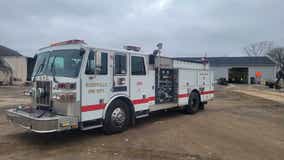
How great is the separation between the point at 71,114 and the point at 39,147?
109 cm

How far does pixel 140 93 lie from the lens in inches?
277

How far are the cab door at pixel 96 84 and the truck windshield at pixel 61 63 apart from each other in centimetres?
25

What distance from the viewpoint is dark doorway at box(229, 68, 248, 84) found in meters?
47.0

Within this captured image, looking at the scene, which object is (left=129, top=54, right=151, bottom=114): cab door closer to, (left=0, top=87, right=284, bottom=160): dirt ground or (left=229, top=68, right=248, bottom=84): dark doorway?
(left=0, top=87, right=284, bottom=160): dirt ground

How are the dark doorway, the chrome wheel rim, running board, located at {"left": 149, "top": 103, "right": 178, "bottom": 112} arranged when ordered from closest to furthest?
1. the chrome wheel rim
2. running board, located at {"left": 149, "top": 103, "right": 178, "bottom": 112}
3. the dark doorway

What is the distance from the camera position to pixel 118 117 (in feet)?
20.7

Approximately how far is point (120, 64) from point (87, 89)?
1.30 meters

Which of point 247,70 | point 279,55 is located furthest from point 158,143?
point 279,55

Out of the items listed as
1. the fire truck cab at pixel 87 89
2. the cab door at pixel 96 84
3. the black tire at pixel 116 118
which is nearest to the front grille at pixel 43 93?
the fire truck cab at pixel 87 89

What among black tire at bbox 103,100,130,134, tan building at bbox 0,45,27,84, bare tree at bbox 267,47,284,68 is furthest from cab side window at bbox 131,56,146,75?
bare tree at bbox 267,47,284,68

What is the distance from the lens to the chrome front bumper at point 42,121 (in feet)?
15.8

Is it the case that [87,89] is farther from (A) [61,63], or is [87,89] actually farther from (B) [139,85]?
(B) [139,85]

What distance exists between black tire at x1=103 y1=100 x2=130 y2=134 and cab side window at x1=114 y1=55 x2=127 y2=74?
83cm

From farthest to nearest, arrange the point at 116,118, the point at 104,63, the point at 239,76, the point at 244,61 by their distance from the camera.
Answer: the point at 244,61 → the point at 239,76 → the point at 116,118 → the point at 104,63
